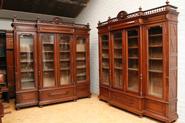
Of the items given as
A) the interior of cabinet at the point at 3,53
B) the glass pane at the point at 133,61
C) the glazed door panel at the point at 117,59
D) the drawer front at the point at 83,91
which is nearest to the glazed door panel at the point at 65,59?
the drawer front at the point at 83,91

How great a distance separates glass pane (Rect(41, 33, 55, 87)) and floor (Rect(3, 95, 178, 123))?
27.3 inches

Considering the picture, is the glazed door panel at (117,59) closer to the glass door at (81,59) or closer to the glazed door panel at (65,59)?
the glass door at (81,59)

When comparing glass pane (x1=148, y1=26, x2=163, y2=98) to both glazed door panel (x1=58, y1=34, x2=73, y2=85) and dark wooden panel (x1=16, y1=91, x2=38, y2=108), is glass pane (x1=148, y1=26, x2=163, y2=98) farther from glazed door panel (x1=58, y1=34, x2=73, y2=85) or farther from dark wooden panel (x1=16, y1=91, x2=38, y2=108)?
dark wooden panel (x1=16, y1=91, x2=38, y2=108)

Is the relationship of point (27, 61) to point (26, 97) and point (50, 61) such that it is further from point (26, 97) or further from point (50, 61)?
point (26, 97)

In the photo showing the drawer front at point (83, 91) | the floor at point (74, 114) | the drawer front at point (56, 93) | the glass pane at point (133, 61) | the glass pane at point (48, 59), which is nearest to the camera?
the floor at point (74, 114)

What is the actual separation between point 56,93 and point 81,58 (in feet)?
4.25

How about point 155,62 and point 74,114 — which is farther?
point 74,114

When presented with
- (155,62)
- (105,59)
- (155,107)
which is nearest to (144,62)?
(155,62)

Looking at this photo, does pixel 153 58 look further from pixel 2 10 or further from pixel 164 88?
pixel 2 10

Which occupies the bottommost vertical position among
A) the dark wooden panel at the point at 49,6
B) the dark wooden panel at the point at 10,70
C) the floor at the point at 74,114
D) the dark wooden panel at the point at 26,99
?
the floor at the point at 74,114

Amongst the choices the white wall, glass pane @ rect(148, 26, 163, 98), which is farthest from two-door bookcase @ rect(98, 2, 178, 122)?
the white wall

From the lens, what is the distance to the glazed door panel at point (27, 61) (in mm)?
4492

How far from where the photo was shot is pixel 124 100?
13.5 ft
